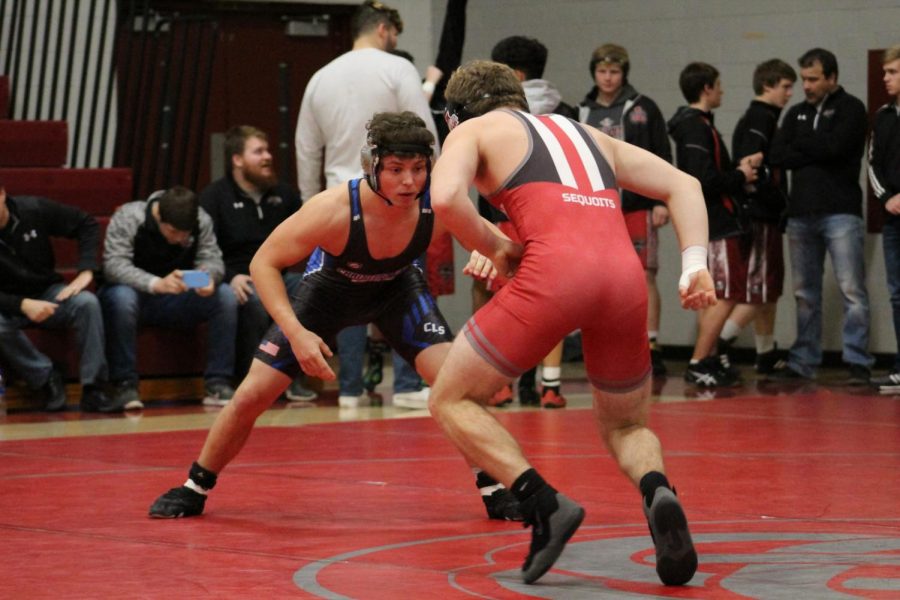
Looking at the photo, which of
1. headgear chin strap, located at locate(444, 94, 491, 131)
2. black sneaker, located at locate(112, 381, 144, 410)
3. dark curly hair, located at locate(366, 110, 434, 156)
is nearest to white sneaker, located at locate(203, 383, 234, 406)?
black sneaker, located at locate(112, 381, 144, 410)

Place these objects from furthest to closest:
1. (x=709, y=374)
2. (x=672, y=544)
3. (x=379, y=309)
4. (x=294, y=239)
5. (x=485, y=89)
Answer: (x=709, y=374) → (x=379, y=309) → (x=294, y=239) → (x=485, y=89) → (x=672, y=544)

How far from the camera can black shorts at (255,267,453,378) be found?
482 cm

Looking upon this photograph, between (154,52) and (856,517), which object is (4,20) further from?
(856,517)

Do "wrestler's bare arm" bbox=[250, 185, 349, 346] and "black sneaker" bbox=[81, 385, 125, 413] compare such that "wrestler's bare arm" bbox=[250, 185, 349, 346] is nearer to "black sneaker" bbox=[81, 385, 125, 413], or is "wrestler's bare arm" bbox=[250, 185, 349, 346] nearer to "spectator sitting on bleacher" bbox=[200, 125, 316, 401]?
"black sneaker" bbox=[81, 385, 125, 413]

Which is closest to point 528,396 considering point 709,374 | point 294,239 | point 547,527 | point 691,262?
point 709,374

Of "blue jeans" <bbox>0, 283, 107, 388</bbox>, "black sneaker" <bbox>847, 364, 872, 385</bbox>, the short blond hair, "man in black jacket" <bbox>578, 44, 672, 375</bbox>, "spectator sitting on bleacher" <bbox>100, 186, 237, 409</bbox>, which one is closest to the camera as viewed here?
the short blond hair

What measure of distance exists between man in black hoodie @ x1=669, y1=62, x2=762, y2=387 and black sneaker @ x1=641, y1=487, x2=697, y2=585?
546 cm

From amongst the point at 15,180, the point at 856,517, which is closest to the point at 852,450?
the point at 856,517

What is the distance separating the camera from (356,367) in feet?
26.4

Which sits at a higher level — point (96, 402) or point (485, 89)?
point (485, 89)

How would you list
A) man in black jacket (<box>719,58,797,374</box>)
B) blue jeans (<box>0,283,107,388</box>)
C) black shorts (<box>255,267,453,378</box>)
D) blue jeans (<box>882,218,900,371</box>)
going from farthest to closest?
man in black jacket (<box>719,58,797,374</box>) → blue jeans (<box>882,218,900,371</box>) → blue jeans (<box>0,283,107,388</box>) → black shorts (<box>255,267,453,378</box>)

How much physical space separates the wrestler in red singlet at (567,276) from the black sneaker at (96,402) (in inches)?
176

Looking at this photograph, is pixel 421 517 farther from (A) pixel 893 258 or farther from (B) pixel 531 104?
(A) pixel 893 258

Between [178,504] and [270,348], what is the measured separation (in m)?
0.52
